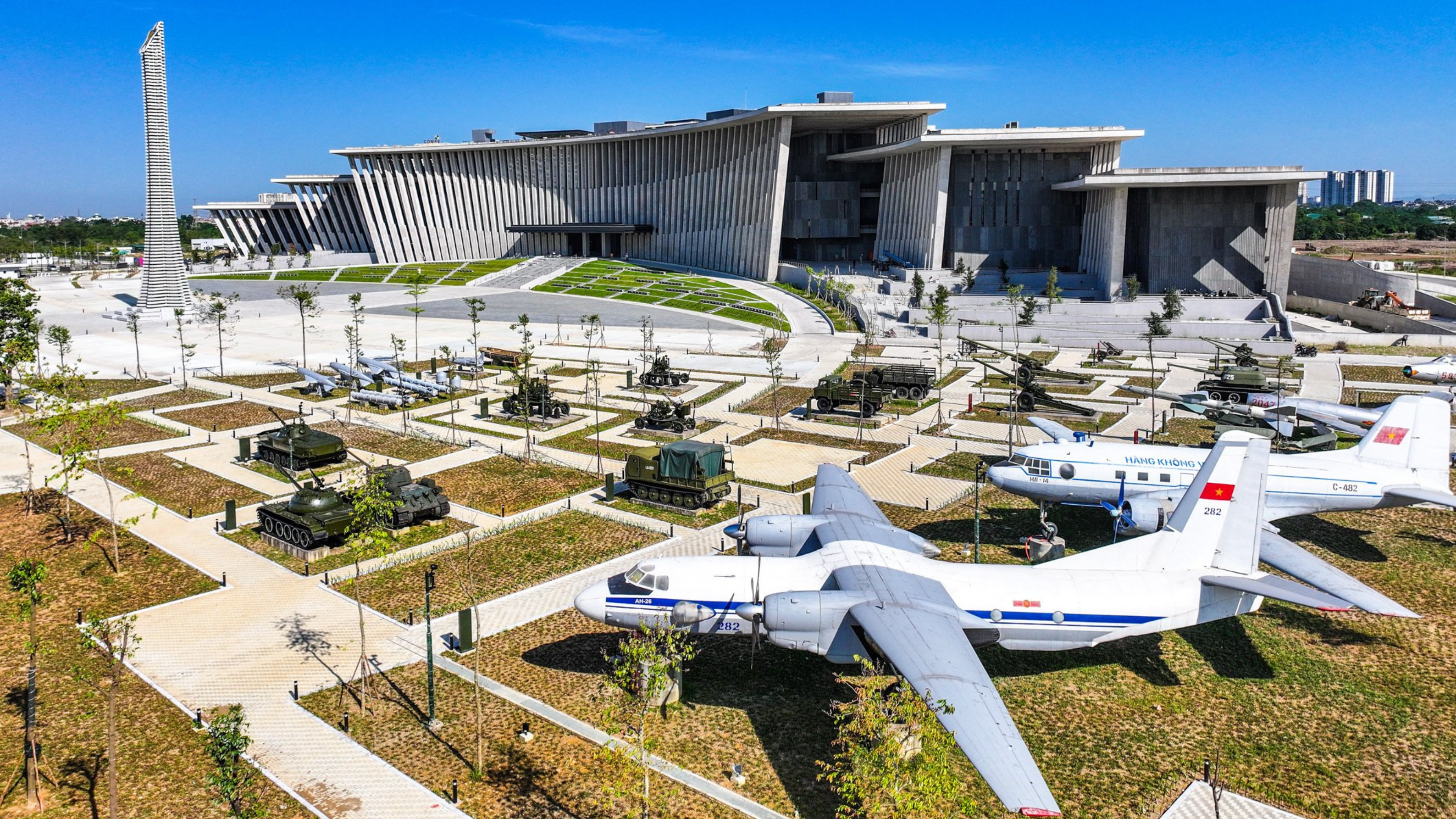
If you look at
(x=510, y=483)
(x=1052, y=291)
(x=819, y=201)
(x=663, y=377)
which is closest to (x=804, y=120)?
(x=819, y=201)

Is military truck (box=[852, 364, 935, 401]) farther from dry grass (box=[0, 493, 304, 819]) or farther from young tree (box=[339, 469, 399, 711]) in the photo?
dry grass (box=[0, 493, 304, 819])

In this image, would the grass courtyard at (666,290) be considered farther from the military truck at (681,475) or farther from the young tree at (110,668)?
the young tree at (110,668)

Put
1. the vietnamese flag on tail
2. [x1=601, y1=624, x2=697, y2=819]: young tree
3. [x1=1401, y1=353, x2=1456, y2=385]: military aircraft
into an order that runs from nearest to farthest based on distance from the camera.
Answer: [x1=601, y1=624, x2=697, y2=819]: young tree < the vietnamese flag on tail < [x1=1401, y1=353, x2=1456, y2=385]: military aircraft

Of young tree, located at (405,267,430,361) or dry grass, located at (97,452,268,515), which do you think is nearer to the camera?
dry grass, located at (97,452,268,515)

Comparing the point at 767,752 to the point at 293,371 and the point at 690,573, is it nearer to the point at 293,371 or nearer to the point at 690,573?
the point at 690,573

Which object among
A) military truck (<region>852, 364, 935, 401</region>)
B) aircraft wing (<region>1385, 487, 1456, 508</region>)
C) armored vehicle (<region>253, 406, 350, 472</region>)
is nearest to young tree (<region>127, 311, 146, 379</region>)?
armored vehicle (<region>253, 406, 350, 472</region>)

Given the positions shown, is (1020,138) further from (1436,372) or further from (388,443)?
(388,443)
